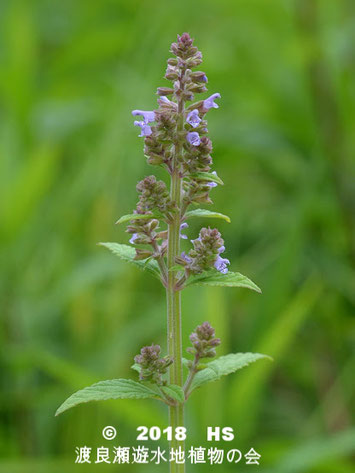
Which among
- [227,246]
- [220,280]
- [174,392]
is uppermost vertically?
[227,246]

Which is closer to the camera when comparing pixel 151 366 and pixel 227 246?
pixel 151 366

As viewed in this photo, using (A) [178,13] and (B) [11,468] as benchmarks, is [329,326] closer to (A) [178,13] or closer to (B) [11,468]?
(B) [11,468]

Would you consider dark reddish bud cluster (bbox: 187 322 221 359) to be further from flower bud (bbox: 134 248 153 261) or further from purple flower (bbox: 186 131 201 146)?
purple flower (bbox: 186 131 201 146)

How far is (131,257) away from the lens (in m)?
0.85

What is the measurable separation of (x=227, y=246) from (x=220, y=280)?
4.88 feet

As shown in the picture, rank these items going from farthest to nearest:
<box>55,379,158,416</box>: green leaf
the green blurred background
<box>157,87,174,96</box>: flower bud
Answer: the green blurred background < <box>157,87,174,96</box>: flower bud < <box>55,379,158,416</box>: green leaf

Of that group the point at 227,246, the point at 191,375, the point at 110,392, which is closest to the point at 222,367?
the point at 191,375

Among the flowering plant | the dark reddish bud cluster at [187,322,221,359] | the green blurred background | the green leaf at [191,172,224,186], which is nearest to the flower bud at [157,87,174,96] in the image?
the flowering plant

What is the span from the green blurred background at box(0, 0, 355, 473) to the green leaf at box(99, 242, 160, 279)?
2.30 ft

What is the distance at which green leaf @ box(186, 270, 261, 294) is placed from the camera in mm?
750

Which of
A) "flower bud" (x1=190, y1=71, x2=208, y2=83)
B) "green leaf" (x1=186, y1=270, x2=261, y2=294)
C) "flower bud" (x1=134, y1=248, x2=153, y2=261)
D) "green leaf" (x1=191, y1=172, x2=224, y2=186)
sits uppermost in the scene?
"flower bud" (x1=190, y1=71, x2=208, y2=83)

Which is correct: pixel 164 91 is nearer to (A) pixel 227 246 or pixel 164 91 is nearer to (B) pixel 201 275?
(B) pixel 201 275

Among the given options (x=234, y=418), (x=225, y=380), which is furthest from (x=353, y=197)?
(x=234, y=418)

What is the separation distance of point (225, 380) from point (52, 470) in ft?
1.53
